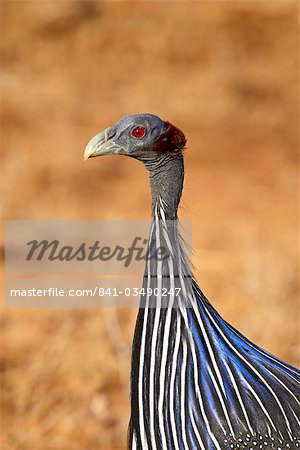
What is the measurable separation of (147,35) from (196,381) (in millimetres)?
8001

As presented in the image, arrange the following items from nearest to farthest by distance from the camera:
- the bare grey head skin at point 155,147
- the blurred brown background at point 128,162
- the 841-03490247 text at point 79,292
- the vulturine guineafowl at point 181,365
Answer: the vulturine guineafowl at point 181,365 → the bare grey head skin at point 155,147 → the blurred brown background at point 128,162 → the 841-03490247 text at point 79,292

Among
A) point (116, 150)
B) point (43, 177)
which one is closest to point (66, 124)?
point (43, 177)

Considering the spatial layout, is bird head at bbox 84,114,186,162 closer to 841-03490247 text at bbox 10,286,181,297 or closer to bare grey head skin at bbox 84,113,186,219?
bare grey head skin at bbox 84,113,186,219

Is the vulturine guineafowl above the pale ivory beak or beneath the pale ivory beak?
beneath

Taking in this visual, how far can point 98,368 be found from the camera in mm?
4777

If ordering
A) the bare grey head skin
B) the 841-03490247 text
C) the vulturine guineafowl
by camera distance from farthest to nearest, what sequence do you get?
the 841-03490247 text < the bare grey head skin < the vulturine guineafowl

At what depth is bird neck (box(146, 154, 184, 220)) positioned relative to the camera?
100 inches

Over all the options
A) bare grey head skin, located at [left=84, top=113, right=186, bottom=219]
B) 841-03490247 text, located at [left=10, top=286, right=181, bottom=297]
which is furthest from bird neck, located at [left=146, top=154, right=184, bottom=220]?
841-03490247 text, located at [left=10, top=286, right=181, bottom=297]

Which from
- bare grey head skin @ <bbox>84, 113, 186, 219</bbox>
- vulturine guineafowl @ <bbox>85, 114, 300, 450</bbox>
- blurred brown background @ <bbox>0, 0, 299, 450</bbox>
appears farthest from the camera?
blurred brown background @ <bbox>0, 0, 299, 450</bbox>

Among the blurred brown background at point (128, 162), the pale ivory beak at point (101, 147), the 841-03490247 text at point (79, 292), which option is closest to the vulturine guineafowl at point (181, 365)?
the pale ivory beak at point (101, 147)

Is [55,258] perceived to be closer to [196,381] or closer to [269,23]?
[196,381]

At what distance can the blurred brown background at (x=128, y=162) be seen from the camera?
463 cm

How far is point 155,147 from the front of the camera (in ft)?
8.39

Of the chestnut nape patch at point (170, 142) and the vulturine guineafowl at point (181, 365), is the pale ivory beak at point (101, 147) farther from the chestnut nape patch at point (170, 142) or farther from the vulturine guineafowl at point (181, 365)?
the chestnut nape patch at point (170, 142)
